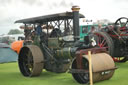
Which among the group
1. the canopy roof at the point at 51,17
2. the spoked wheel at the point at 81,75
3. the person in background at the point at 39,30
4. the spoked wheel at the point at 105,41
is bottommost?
the spoked wheel at the point at 81,75

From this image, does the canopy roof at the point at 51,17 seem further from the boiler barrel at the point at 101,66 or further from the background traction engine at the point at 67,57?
the boiler barrel at the point at 101,66

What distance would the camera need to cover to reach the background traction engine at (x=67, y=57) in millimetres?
5090

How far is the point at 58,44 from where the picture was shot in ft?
21.0

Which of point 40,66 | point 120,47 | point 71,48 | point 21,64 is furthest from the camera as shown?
point 120,47

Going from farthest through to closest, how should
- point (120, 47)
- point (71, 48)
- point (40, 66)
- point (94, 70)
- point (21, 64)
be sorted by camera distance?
point (120, 47) < point (21, 64) < point (40, 66) < point (71, 48) < point (94, 70)

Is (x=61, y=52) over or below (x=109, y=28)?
below

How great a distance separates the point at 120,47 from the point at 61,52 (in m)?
3.09

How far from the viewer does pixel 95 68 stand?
4844 mm

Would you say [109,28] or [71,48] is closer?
[71,48]

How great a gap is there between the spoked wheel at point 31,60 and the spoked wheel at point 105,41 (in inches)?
109

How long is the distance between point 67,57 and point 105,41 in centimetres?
277

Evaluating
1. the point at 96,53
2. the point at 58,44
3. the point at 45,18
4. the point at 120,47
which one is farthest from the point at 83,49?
the point at 120,47

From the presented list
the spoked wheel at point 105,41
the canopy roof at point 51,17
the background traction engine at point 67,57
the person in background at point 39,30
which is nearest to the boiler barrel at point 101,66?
the background traction engine at point 67,57

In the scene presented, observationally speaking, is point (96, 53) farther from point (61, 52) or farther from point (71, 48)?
point (61, 52)
